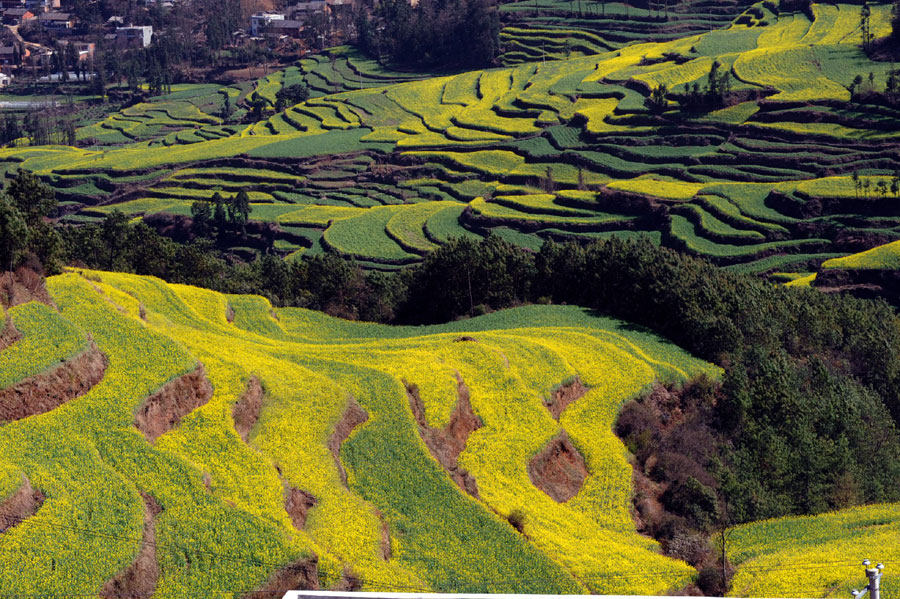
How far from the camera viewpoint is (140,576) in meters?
27.7

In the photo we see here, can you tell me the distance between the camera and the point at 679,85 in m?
133

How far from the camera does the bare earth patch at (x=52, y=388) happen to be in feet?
114

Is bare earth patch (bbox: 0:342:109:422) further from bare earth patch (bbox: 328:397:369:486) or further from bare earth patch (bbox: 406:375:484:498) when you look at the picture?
bare earth patch (bbox: 406:375:484:498)

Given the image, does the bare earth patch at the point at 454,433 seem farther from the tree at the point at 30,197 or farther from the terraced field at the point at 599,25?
the terraced field at the point at 599,25

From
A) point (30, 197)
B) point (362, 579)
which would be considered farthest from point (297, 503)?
point (30, 197)

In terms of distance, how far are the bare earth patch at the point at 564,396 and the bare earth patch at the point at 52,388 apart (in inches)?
776

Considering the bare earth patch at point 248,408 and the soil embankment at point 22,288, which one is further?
the soil embankment at point 22,288

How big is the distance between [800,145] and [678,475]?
71494 mm

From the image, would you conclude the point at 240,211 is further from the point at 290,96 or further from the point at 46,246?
the point at 290,96

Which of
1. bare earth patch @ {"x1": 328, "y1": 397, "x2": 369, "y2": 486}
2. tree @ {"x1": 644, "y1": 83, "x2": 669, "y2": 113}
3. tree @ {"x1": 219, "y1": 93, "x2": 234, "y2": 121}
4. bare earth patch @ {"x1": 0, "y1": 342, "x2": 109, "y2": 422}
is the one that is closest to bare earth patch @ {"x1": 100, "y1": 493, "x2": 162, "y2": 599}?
bare earth patch @ {"x1": 0, "y1": 342, "x2": 109, "y2": 422}

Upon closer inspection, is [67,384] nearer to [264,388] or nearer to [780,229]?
[264,388]

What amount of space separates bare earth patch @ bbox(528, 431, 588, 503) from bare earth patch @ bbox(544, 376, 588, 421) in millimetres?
3352

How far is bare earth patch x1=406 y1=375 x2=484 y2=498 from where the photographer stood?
38.2m

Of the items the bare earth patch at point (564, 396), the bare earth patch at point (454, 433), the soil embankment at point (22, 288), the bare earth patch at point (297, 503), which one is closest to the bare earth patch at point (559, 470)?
the bare earth patch at point (454, 433)
